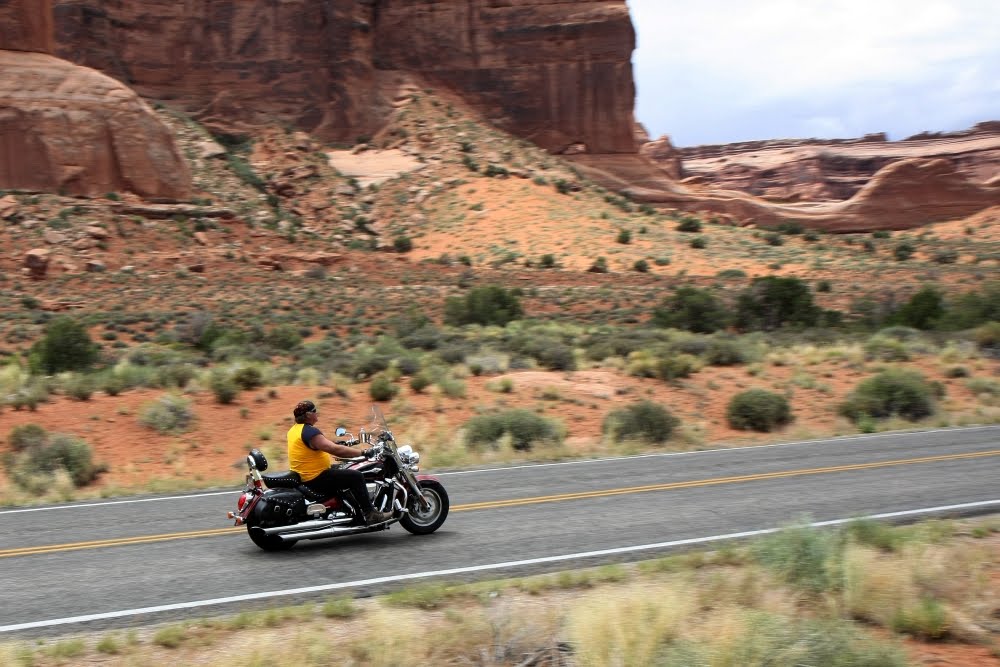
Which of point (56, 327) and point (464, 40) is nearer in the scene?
point (56, 327)

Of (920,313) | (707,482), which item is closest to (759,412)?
(707,482)

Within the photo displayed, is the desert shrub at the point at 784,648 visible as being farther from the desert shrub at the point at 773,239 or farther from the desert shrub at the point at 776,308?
the desert shrub at the point at 773,239

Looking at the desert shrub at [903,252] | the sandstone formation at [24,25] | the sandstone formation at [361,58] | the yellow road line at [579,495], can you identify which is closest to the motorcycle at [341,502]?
the yellow road line at [579,495]

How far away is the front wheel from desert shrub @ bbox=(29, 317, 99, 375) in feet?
60.4

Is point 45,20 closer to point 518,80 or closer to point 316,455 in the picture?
point 518,80

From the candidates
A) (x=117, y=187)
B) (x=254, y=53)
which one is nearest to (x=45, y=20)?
(x=117, y=187)

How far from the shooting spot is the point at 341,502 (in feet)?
29.3

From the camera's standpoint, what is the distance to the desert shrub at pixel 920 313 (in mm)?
34375

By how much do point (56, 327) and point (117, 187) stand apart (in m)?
29.9

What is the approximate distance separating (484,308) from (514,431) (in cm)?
2024

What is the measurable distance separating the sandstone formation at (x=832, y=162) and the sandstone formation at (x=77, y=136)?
207 ft

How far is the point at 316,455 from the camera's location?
8844 millimetres

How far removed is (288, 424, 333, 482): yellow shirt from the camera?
8.81 metres

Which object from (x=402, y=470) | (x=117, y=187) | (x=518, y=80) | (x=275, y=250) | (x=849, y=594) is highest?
(x=518, y=80)
